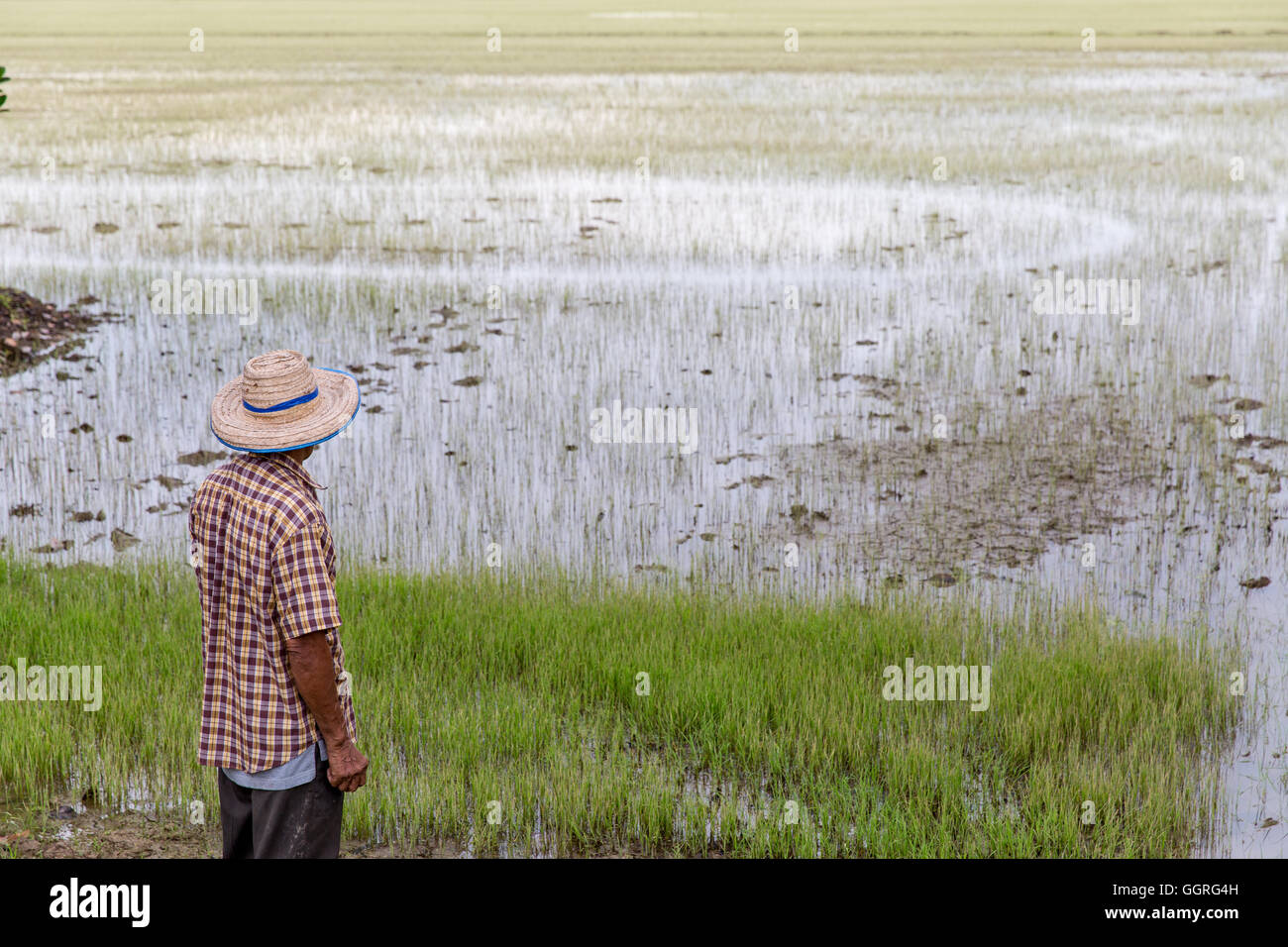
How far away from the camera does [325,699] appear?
3584mm

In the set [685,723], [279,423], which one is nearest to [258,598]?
[279,423]

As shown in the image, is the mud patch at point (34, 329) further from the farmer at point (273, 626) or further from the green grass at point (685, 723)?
the farmer at point (273, 626)

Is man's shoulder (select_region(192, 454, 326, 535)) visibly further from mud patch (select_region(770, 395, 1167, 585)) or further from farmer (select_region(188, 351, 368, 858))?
mud patch (select_region(770, 395, 1167, 585))

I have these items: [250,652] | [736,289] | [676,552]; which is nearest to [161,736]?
[250,652]

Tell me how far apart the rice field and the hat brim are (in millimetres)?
1902

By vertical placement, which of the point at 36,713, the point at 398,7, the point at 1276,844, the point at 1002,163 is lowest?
the point at 1276,844

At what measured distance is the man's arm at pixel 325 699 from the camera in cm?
354

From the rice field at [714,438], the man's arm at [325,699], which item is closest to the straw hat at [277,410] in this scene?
the man's arm at [325,699]

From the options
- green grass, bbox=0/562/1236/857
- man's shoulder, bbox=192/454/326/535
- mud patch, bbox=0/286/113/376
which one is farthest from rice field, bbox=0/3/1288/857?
man's shoulder, bbox=192/454/326/535

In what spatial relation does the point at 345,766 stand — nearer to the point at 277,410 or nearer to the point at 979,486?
the point at 277,410

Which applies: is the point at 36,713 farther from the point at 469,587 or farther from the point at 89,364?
the point at 89,364

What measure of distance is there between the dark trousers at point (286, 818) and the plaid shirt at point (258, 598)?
12 centimetres

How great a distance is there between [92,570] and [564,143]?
670 inches

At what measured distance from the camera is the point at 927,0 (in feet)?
217
